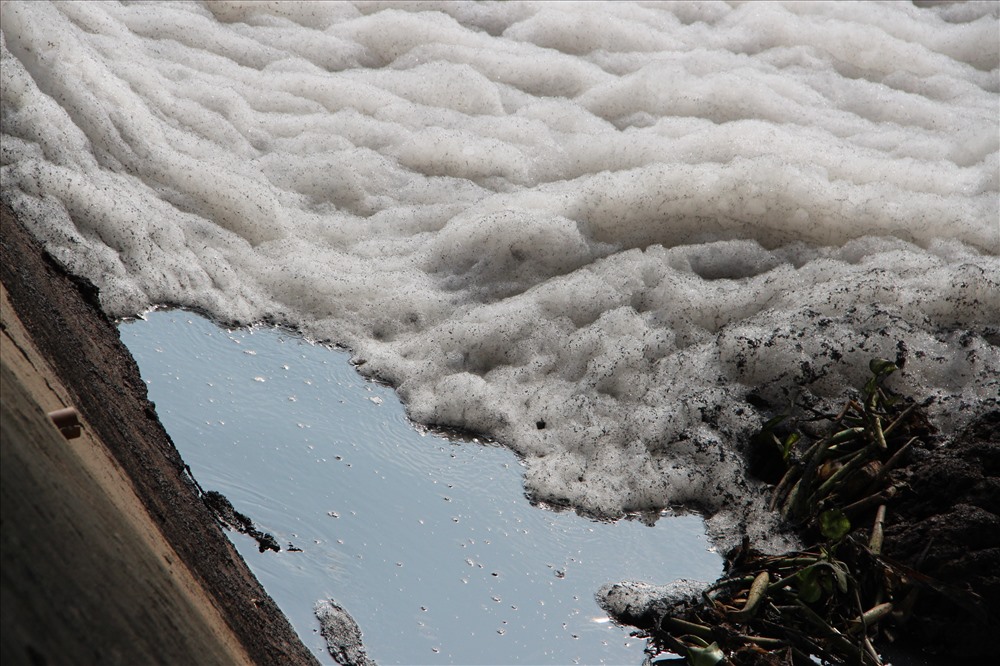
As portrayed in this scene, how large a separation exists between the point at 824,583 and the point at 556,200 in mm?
1311

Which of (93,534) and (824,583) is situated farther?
(824,583)

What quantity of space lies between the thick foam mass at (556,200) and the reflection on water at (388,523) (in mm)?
103

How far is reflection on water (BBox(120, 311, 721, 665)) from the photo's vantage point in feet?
4.75

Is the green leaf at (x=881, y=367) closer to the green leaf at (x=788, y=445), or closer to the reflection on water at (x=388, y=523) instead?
the green leaf at (x=788, y=445)

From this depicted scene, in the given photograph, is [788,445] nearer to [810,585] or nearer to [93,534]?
[810,585]

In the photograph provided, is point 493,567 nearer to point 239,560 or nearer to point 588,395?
point 239,560

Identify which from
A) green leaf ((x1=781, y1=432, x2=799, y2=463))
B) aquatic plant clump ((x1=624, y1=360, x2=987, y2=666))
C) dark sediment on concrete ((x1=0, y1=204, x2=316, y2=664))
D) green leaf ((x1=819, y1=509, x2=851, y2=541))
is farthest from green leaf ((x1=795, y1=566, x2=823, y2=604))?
dark sediment on concrete ((x1=0, y1=204, x2=316, y2=664))

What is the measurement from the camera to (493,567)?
5.18ft

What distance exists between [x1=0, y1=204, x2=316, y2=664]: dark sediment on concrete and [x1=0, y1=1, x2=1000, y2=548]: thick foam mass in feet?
1.93

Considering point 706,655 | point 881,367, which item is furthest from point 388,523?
point 881,367

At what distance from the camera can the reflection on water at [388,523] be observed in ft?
4.75

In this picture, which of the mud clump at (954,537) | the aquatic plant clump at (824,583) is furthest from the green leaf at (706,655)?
the mud clump at (954,537)

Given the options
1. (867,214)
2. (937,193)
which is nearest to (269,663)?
(867,214)

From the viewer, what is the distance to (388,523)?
5.28 ft
